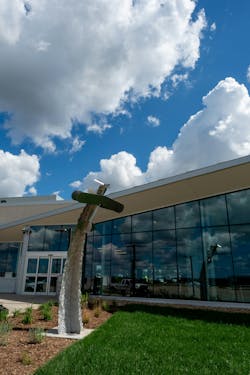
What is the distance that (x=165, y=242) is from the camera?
17.0 metres

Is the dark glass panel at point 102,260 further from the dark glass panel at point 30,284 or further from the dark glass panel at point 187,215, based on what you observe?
the dark glass panel at point 187,215

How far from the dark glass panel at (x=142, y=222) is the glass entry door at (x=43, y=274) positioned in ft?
23.0

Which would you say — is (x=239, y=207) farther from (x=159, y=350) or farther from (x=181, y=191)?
(x=159, y=350)

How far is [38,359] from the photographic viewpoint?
5.89m

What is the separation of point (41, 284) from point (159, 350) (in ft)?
57.0

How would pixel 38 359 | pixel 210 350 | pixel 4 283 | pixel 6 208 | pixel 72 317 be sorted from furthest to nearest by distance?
pixel 6 208 < pixel 4 283 < pixel 72 317 < pixel 210 350 < pixel 38 359

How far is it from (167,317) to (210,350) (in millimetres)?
4277

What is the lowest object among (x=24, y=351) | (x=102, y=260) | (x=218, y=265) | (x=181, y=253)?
(x=24, y=351)

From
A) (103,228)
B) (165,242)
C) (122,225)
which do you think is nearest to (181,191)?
(165,242)

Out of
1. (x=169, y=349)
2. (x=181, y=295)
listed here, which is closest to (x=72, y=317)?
(x=169, y=349)

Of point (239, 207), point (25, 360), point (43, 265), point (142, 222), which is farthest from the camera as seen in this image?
point (43, 265)

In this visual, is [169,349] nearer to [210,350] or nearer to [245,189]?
[210,350]

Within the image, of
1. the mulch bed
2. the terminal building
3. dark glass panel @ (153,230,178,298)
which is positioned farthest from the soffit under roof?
the mulch bed

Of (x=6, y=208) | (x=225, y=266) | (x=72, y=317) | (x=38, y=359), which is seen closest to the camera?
(x=38, y=359)
